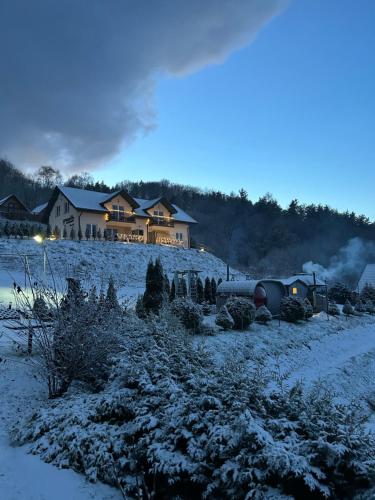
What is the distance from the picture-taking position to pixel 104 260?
3522 centimetres

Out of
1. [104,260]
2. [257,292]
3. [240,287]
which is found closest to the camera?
[257,292]

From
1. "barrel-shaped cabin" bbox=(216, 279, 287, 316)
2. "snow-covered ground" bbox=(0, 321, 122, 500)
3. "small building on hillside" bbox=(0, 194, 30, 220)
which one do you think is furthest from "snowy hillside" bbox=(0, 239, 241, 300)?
"snow-covered ground" bbox=(0, 321, 122, 500)

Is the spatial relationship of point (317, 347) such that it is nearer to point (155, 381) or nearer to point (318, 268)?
point (155, 381)

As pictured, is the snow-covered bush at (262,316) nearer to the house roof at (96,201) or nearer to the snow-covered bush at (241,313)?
the snow-covered bush at (241,313)

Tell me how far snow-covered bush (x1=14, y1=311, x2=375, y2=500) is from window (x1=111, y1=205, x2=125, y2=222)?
3990 centimetres

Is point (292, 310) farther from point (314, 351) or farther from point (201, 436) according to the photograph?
point (201, 436)

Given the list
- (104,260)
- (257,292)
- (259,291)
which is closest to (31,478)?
(257,292)

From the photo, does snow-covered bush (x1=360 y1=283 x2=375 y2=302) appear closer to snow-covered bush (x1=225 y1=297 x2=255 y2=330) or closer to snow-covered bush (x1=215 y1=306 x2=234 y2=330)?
snow-covered bush (x1=225 y1=297 x2=255 y2=330)

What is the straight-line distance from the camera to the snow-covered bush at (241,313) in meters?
18.3

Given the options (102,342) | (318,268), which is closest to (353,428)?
(102,342)

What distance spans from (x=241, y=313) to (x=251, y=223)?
64.2 metres

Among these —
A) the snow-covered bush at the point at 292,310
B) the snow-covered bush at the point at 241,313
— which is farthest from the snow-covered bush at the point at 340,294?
the snow-covered bush at the point at 241,313

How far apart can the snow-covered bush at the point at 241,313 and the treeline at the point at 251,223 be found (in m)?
44.2

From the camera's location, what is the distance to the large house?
44750mm
